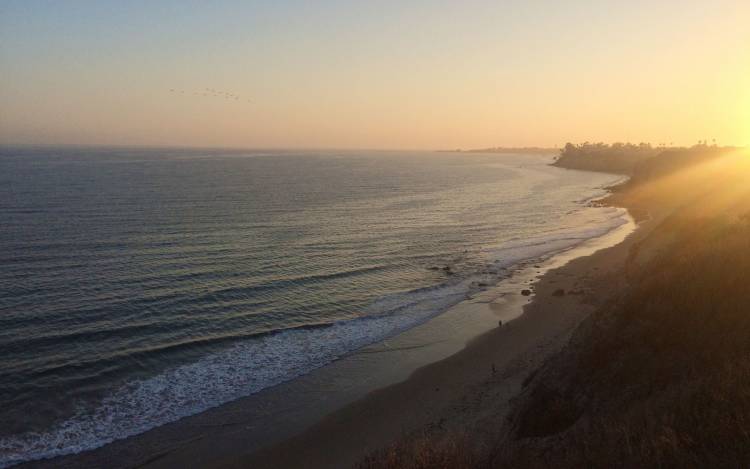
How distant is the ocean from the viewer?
66.3 ft

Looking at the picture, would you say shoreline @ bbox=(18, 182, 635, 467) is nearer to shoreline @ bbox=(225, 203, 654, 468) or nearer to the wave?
shoreline @ bbox=(225, 203, 654, 468)

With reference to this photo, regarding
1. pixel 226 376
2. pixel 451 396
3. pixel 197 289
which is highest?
pixel 197 289

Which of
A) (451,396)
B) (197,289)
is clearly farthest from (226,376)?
(197,289)

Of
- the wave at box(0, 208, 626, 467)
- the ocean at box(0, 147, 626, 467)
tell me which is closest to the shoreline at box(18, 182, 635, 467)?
the wave at box(0, 208, 626, 467)

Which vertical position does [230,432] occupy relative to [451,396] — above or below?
below

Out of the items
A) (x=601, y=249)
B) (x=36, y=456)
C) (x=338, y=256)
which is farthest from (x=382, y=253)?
(x=36, y=456)

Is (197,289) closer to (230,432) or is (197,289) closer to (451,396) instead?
(230,432)

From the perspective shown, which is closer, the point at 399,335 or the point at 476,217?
the point at 399,335

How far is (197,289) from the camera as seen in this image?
31.6 meters

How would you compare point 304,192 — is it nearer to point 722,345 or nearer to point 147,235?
point 147,235

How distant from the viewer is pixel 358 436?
1752 cm

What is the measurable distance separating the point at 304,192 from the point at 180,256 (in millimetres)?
48237

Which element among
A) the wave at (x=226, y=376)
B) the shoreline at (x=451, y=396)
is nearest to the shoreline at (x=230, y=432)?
the shoreline at (x=451, y=396)

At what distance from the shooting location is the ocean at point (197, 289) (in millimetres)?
20203
